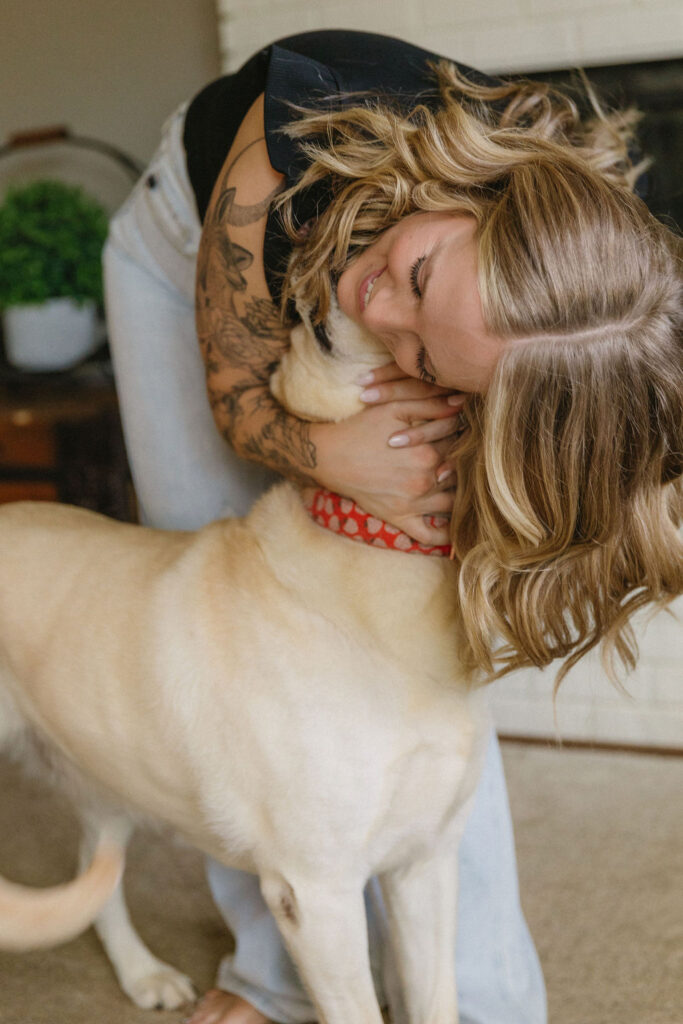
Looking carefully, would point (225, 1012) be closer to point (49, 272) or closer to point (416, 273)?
point (416, 273)

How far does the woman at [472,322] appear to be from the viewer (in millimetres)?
655

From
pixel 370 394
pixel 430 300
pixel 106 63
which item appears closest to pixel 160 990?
pixel 370 394

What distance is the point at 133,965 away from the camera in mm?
1210

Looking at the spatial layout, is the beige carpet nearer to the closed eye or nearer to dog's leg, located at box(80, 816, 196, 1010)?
dog's leg, located at box(80, 816, 196, 1010)

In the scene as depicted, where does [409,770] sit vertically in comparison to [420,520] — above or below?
below

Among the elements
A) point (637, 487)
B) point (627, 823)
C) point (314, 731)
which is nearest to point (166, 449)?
point (314, 731)

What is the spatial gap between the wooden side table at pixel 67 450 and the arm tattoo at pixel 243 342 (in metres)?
1.03

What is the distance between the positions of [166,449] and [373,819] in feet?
1.90

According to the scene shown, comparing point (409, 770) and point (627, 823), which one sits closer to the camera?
point (409, 770)

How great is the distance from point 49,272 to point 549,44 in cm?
116

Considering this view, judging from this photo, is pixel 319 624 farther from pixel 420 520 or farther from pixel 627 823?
pixel 627 823

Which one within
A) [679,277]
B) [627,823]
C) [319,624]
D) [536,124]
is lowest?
[627,823]

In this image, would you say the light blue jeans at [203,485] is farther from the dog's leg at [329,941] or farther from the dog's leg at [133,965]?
the dog's leg at [329,941]

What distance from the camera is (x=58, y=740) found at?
949 millimetres
